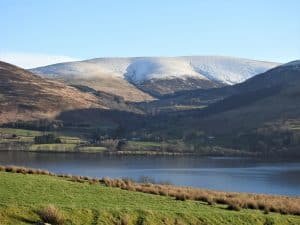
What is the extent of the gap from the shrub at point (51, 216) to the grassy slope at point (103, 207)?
0.24 m

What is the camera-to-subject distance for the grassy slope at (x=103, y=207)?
73.5ft

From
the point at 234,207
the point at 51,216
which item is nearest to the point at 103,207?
the point at 51,216

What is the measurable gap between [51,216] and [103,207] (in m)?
2.90

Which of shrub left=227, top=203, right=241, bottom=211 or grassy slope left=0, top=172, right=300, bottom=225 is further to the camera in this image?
shrub left=227, top=203, right=241, bottom=211

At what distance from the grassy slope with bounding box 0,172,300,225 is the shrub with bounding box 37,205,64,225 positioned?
24 cm

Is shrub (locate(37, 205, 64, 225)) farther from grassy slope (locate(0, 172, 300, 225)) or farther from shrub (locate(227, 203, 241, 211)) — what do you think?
shrub (locate(227, 203, 241, 211))

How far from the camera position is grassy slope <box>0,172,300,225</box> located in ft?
73.5

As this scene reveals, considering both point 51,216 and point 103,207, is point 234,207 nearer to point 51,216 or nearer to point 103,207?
point 103,207

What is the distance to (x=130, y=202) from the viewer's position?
2688 cm

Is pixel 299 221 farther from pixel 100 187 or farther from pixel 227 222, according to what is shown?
pixel 100 187

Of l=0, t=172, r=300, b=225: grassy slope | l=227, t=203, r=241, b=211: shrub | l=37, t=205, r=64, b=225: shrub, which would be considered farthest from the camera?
l=227, t=203, r=241, b=211: shrub

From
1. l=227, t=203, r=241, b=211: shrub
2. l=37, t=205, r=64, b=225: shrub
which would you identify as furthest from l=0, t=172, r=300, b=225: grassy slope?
l=227, t=203, r=241, b=211: shrub

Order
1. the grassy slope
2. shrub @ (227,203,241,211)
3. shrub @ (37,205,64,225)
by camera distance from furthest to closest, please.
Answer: shrub @ (227,203,241,211) < the grassy slope < shrub @ (37,205,64,225)

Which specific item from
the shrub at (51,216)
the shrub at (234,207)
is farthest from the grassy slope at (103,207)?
the shrub at (234,207)
